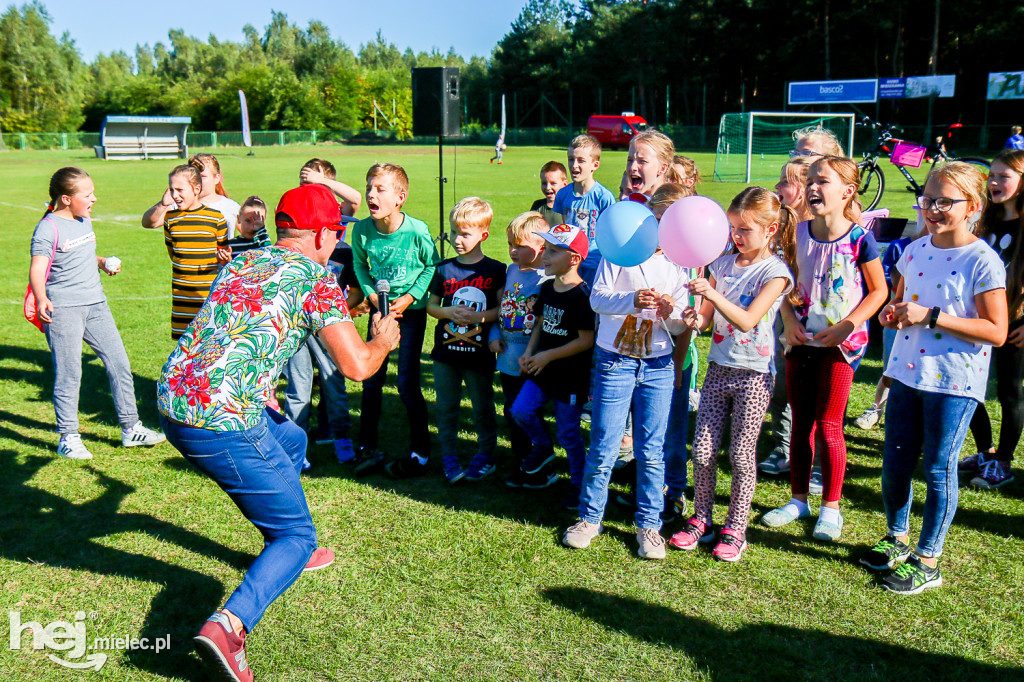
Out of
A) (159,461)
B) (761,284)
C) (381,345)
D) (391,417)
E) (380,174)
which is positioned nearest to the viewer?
(381,345)

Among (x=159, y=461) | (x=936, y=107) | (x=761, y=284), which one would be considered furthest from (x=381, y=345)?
(x=936, y=107)

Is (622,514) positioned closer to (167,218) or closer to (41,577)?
(41,577)

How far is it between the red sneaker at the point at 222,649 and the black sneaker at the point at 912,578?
9.27 ft

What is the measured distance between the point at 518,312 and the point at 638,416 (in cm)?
102

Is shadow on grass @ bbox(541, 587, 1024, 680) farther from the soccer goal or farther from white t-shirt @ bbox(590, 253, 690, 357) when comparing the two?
the soccer goal

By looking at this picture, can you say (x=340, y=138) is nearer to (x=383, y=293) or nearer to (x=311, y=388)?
(x=311, y=388)

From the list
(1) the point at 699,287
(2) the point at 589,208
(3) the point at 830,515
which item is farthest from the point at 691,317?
(2) the point at 589,208

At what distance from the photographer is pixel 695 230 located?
3.21m

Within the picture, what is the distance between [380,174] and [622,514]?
8.17ft

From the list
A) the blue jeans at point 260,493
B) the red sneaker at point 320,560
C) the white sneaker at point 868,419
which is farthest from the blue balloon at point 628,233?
the white sneaker at point 868,419

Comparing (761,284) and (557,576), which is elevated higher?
(761,284)

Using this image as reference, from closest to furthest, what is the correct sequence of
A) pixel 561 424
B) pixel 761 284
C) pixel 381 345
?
pixel 381 345
pixel 761 284
pixel 561 424

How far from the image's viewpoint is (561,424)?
429 cm

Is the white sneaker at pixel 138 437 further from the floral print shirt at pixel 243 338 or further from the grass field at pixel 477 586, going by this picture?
the floral print shirt at pixel 243 338
